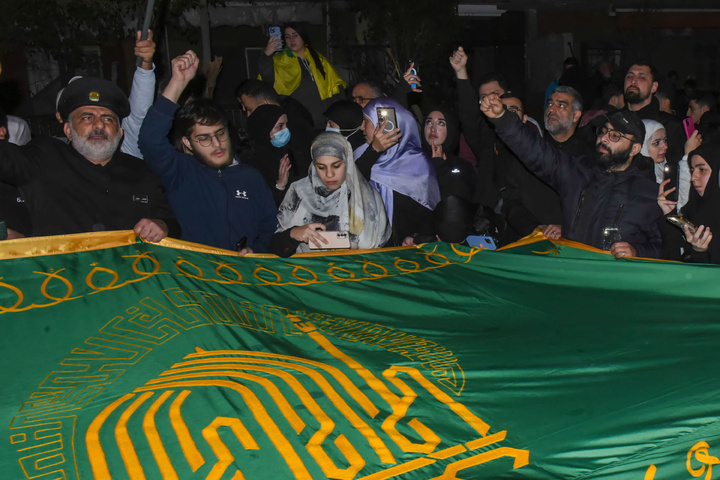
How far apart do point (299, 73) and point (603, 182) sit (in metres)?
3.78

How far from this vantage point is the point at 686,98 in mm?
11000

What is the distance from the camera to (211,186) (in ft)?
13.3

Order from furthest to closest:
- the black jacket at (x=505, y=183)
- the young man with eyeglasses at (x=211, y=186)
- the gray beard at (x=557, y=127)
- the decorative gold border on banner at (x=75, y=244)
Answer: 1. the gray beard at (x=557, y=127)
2. the black jacket at (x=505, y=183)
3. the young man with eyeglasses at (x=211, y=186)
4. the decorative gold border on banner at (x=75, y=244)

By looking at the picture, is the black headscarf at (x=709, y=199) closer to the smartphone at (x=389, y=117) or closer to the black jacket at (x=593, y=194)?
the black jacket at (x=593, y=194)

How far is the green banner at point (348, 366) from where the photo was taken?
2.08 meters

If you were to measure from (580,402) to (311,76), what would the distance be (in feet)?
17.2

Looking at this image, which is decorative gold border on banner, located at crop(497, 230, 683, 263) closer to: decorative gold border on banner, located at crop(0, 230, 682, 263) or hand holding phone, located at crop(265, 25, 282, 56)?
decorative gold border on banner, located at crop(0, 230, 682, 263)

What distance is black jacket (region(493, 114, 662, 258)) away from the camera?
3.94 m

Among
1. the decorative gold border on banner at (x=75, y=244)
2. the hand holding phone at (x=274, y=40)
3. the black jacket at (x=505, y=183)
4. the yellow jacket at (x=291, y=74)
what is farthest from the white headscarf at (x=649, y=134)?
the hand holding phone at (x=274, y=40)

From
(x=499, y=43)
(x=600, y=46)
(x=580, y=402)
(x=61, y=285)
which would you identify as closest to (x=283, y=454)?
(x=580, y=402)

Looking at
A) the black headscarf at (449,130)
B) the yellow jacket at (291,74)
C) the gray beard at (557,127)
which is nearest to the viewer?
the gray beard at (557,127)

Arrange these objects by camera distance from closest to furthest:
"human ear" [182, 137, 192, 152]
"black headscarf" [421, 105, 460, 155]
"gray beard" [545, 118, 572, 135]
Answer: "human ear" [182, 137, 192, 152], "gray beard" [545, 118, 572, 135], "black headscarf" [421, 105, 460, 155]

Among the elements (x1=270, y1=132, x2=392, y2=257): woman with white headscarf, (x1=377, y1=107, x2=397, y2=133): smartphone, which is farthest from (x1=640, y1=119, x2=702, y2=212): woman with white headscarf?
(x1=270, y1=132, x2=392, y2=257): woman with white headscarf

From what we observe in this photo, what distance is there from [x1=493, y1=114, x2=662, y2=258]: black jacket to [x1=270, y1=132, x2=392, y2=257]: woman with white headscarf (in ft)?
2.99
